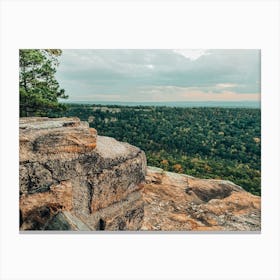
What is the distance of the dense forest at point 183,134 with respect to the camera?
6027 mm

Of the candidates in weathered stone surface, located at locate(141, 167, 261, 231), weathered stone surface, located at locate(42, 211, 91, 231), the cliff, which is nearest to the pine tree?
the cliff

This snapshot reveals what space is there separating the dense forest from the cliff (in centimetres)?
16

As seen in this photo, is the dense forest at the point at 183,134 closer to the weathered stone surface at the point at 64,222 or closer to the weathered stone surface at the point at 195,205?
the weathered stone surface at the point at 195,205

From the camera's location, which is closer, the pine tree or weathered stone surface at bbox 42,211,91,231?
weathered stone surface at bbox 42,211,91,231

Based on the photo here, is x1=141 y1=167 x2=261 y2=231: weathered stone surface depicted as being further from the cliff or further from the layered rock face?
the layered rock face

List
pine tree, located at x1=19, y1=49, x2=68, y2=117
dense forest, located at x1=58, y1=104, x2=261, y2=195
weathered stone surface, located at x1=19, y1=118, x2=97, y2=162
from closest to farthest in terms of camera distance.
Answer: weathered stone surface, located at x1=19, y1=118, x2=97, y2=162
pine tree, located at x1=19, y1=49, x2=68, y2=117
dense forest, located at x1=58, y1=104, x2=261, y2=195

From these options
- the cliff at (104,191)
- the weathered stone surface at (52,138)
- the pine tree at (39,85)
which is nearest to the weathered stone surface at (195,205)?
the cliff at (104,191)

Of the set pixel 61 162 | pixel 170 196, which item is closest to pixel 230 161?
pixel 170 196

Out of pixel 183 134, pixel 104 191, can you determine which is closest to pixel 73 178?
pixel 104 191

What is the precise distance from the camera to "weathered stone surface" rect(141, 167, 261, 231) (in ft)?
19.2

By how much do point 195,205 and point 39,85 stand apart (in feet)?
10.4
